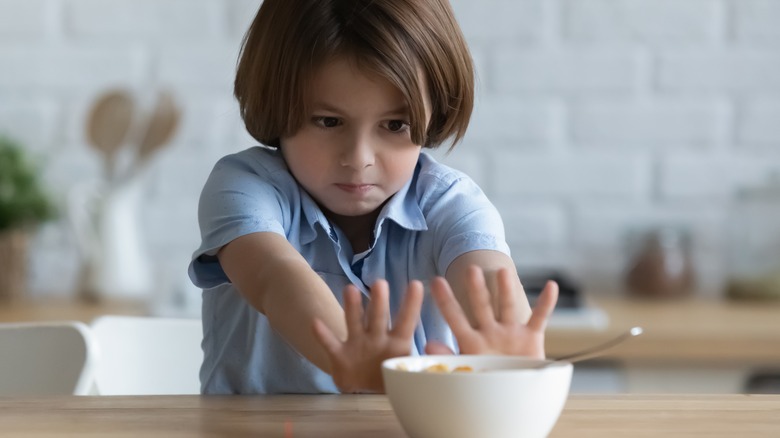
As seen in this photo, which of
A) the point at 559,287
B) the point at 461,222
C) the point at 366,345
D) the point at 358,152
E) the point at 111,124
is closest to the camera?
the point at 366,345

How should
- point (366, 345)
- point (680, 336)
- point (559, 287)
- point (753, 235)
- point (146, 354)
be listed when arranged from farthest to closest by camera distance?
point (753, 235)
point (559, 287)
point (680, 336)
point (146, 354)
point (366, 345)

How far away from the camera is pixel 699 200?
8.47 feet

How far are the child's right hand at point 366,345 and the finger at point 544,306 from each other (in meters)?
0.09

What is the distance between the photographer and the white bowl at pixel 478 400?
2.36ft

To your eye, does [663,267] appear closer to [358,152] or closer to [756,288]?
[756,288]

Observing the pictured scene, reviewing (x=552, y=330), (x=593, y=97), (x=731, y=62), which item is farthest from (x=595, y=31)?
(x=552, y=330)

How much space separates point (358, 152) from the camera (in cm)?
115

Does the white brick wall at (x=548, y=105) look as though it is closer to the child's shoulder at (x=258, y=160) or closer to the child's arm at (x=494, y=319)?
the child's shoulder at (x=258, y=160)

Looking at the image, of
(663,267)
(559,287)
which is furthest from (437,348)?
(663,267)

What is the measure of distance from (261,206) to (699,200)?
1631 mm

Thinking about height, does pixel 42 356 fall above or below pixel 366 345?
below

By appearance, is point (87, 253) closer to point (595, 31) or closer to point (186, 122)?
point (186, 122)

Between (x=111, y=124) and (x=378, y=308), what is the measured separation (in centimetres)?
175

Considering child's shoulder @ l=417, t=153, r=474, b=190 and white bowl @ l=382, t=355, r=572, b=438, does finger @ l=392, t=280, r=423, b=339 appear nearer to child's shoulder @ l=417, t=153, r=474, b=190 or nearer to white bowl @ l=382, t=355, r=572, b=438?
white bowl @ l=382, t=355, r=572, b=438
